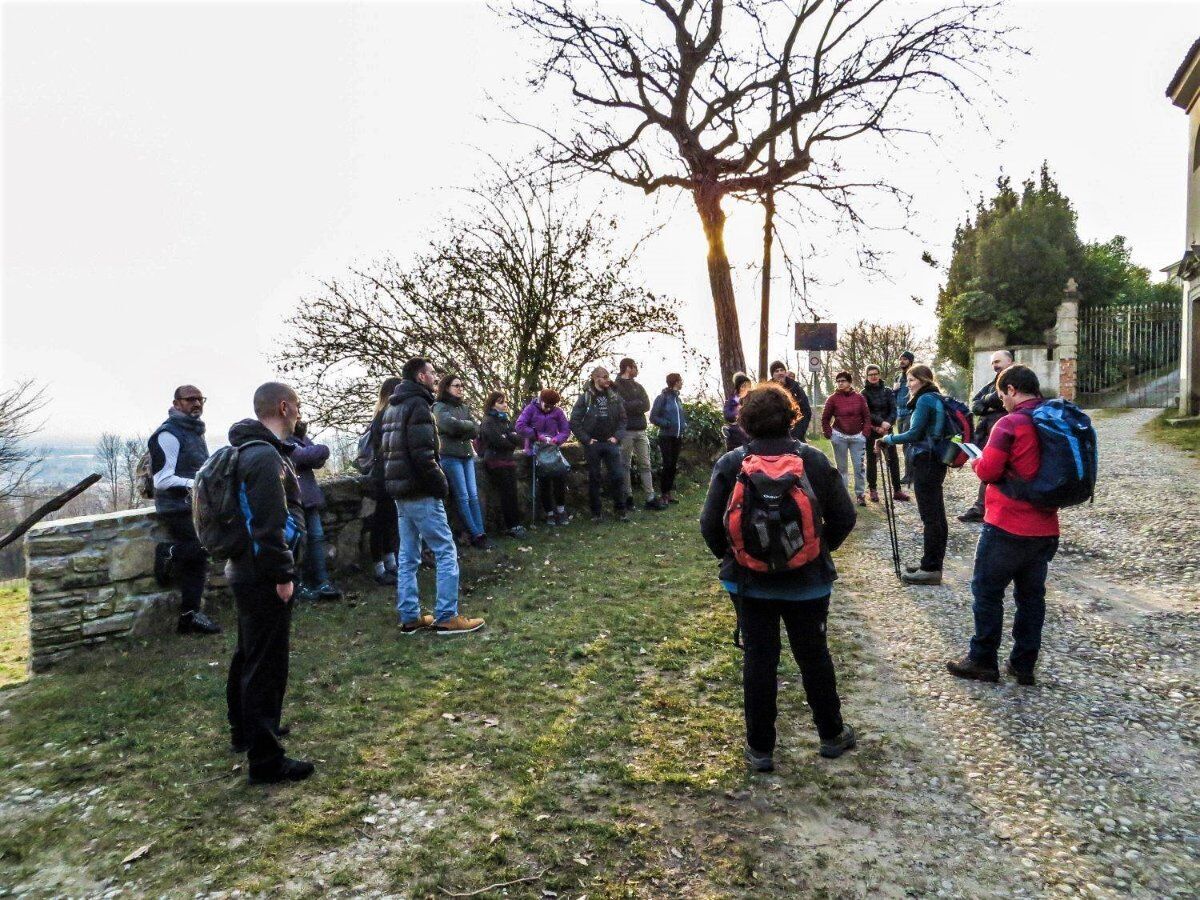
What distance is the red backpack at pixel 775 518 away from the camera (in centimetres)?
317

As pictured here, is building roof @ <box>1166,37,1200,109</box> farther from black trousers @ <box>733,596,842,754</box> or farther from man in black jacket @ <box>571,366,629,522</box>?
black trousers @ <box>733,596,842,754</box>

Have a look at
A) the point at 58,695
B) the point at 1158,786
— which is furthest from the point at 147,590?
the point at 1158,786

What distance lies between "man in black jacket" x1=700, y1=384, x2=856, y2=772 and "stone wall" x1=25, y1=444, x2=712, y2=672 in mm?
4600

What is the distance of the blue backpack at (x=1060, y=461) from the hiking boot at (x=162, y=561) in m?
5.88

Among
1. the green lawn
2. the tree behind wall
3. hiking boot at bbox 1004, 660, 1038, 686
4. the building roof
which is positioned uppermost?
the building roof

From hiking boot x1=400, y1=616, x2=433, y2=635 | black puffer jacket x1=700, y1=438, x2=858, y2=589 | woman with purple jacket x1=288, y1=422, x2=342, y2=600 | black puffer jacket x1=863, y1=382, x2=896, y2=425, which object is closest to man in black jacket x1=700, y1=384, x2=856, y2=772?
black puffer jacket x1=700, y1=438, x2=858, y2=589

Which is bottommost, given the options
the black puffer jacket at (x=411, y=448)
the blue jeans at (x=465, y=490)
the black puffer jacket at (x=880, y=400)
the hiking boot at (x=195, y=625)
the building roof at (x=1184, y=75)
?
the hiking boot at (x=195, y=625)

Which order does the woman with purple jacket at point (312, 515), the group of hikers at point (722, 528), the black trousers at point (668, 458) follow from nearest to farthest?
the group of hikers at point (722, 528) < the woman with purple jacket at point (312, 515) < the black trousers at point (668, 458)

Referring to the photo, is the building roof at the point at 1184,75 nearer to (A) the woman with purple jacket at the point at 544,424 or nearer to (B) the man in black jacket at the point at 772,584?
(A) the woman with purple jacket at the point at 544,424

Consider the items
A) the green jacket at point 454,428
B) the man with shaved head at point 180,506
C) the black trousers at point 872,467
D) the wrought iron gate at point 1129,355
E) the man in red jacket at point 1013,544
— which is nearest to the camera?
the man in red jacket at point 1013,544

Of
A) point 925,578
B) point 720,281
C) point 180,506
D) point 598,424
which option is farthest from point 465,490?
point 720,281

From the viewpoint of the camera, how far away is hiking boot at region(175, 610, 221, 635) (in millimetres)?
5723

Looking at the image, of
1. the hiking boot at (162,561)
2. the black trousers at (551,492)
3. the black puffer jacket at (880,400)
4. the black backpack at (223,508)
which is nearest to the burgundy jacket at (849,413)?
the black puffer jacket at (880,400)

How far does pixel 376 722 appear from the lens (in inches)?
163
